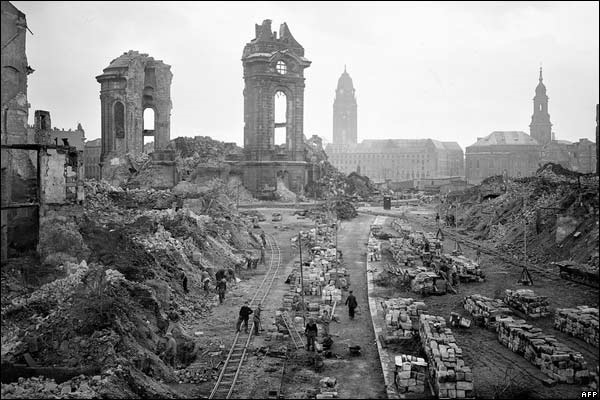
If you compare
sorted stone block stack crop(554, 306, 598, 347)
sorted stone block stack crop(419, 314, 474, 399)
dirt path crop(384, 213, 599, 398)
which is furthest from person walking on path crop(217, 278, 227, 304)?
sorted stone block stack crop(554, 306, 598, 347)

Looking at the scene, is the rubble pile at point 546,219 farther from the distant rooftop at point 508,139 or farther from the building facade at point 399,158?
the building facade at point 399,158

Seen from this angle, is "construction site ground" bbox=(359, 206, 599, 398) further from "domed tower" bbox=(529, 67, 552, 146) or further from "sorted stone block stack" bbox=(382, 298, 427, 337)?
"domed tower" bbox=(529, 67, 552, 146)

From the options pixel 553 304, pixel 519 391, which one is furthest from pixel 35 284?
pixel 553 304

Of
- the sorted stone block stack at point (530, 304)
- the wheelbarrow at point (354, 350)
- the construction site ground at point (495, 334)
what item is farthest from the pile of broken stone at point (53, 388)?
the sorted stone block stack at point (530, 304)

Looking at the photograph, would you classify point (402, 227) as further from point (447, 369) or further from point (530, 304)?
point (447, 369)

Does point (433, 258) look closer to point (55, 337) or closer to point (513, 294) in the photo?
point (513, 294)
